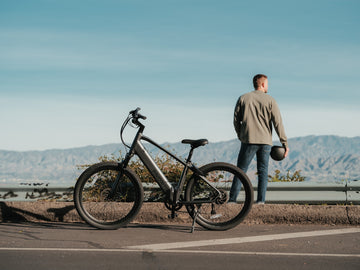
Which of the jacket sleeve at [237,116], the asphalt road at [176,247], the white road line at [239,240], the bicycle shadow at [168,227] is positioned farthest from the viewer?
the jacket sleeve at [237,116]

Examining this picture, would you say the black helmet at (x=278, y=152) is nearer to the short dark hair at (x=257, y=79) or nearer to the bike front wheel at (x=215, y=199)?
the bike front wheel at (x=215, y=199)

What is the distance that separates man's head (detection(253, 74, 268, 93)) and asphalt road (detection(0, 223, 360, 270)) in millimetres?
2000

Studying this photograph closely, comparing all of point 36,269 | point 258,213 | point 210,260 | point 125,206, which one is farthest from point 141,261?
point 258,213

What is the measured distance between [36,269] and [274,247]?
8.04 ft

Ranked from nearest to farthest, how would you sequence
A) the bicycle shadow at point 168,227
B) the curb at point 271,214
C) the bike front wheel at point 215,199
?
the bike front wheel at point 215,199 < the bicycle shadow at point 168,227 < the curb at point 271,214

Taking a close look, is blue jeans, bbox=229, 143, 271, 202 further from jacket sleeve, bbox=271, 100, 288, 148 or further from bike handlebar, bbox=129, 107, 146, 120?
bike handlebar, bbox=129, 107, 146, 120

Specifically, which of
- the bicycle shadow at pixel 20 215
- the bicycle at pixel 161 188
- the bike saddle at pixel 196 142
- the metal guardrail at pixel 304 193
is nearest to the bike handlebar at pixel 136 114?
the bicycle at pixel 161 188

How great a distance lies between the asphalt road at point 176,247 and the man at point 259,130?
0.85 metres

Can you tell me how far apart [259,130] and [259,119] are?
165 millimetres

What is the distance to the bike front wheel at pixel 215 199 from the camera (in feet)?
20.1

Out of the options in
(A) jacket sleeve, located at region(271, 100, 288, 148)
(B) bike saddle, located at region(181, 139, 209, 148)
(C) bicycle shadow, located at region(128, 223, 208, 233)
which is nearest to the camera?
(B) bike saddle, located at region(181, 139, 209, 148)

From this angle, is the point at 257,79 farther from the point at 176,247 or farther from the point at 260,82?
the point at 176,247

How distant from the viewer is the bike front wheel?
613 cm

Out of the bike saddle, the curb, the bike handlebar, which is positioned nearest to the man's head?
the bike saddle
